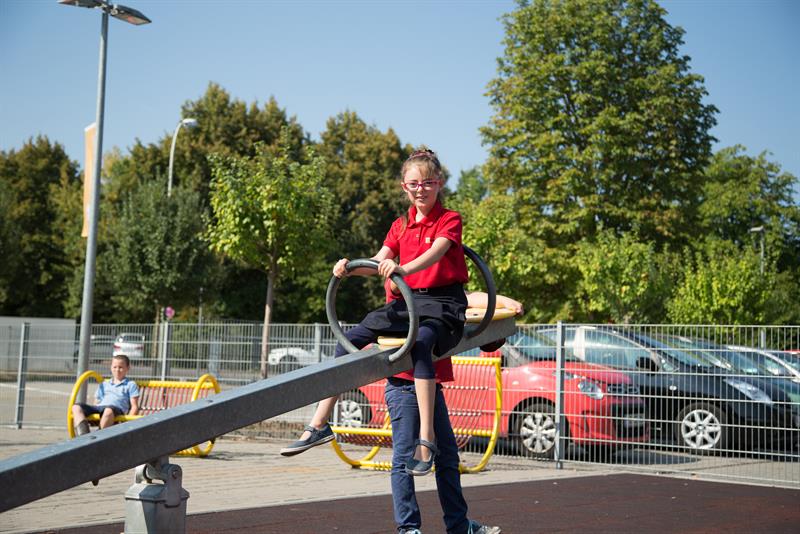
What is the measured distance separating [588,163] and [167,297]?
15747 mm

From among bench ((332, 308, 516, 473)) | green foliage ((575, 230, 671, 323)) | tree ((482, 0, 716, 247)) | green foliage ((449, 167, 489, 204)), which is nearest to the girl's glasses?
bench ((332, 308, 516, 473))

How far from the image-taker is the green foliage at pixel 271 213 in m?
16.3

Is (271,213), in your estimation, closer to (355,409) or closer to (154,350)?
(154,350)

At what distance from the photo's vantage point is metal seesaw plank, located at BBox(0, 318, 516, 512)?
109 inches

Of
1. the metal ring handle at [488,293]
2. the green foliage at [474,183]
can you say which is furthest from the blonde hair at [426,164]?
the green foliage at [474,183]

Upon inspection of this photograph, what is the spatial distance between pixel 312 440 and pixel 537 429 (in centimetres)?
735

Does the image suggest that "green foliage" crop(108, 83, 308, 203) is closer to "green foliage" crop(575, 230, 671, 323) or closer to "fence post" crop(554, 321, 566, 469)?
"green foliage" crop(575, 230, 671, 323)

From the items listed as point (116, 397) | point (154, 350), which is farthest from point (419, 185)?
point (154, 350)

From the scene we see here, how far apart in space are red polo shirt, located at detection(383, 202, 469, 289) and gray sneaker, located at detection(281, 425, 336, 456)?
84 cm

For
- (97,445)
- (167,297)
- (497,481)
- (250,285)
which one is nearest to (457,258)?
(97,445)

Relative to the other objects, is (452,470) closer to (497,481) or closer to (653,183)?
(497,481)

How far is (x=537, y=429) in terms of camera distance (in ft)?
36.1

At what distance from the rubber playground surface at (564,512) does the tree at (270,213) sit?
8682 mm

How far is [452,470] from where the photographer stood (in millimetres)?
4473
